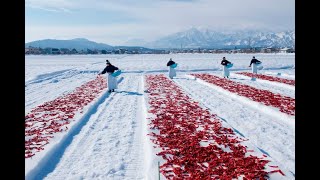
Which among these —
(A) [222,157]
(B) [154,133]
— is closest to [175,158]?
(A) [222,157]

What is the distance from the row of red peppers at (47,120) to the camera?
9.22m

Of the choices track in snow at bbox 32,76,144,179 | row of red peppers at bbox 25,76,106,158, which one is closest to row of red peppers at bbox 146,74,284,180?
track in snow at bbox 32,76,144,179

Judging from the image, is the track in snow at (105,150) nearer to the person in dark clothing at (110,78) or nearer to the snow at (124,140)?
the snow at (124,140)

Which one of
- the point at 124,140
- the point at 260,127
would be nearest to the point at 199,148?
the point at 124,140

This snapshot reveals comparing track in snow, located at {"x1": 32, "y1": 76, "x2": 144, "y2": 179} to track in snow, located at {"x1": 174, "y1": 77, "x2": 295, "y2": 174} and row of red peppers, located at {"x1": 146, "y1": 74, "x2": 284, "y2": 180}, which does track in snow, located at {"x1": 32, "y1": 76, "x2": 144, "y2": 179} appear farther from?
track in snow, located at {"x1": 174, "y1": 77, "x2": 295, "y2": 174}

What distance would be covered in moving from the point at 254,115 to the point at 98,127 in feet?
20.5

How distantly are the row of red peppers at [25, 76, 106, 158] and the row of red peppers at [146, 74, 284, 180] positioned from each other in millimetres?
3212

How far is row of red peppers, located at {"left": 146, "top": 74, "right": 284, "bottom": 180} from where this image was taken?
656 centimetres

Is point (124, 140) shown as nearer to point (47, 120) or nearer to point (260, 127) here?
point (47, 120)

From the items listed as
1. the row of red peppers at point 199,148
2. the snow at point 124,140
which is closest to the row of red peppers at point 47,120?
the snow at point 124,140

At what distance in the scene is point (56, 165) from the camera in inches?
298

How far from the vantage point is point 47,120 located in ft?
39.5
